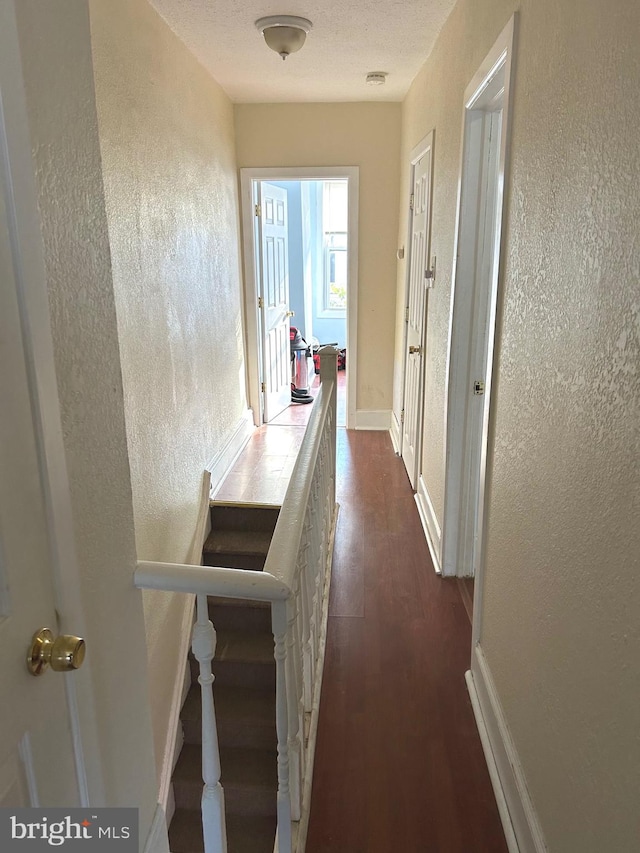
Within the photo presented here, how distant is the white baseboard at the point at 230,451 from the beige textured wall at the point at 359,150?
1374 millimetres

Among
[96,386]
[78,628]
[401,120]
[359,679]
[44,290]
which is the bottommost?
[359,679]

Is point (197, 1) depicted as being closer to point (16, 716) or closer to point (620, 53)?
point (620, 53)

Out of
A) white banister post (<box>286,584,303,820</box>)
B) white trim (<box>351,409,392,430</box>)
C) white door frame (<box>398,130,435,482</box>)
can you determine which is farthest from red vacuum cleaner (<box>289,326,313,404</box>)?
white banister post (<box>286,584,303,820</box>)

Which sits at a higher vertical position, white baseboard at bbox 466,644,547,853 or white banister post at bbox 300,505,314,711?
white banister post at bbox 300,505,314,711

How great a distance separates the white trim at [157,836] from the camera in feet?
3.73

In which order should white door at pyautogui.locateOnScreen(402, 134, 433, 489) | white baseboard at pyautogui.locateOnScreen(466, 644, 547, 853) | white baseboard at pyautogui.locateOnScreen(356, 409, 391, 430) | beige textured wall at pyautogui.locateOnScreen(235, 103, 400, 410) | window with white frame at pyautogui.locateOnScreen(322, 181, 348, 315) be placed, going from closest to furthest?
white baseboard at pyautogui.locateOnScreen(466, 644, 547, 853) < white door at pyautogui.locateOnScreen(402, 134, 433, 489) < beige textured wall at pyautogui.locateOnScreen(235, 103, 400, 410) < white baseboard at pyautogui.locateOnScreen(356, 409, 391, 430) < window with white frame at pyautogui.locateOnScreen(322, 181, 348, 315)

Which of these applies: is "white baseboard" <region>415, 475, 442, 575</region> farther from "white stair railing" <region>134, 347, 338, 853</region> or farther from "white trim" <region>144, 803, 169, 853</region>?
"white trim" <region>144, 803, 169, 853</region>

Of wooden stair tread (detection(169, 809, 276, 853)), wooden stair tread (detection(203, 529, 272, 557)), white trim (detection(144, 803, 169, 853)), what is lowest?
wooden stair tread (detection(169, 809, 276, 853))

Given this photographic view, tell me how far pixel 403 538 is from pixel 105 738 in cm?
262

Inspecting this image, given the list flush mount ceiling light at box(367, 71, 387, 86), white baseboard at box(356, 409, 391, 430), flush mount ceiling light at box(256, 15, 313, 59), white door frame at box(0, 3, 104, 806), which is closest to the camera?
white door frame at box(0, 3, 104, 806)

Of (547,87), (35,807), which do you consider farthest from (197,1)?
(35,807)

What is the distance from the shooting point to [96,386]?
0.98 metres

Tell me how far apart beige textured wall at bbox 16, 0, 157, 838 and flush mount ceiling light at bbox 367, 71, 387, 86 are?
341cm

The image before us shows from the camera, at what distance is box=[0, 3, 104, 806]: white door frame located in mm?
734
